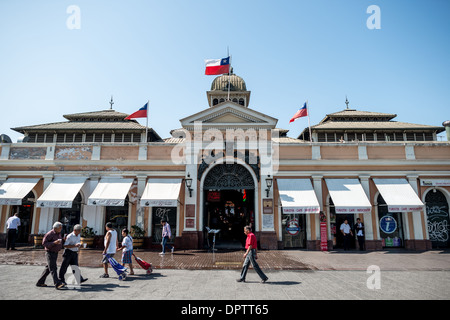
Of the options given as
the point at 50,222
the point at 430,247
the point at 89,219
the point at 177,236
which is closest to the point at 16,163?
the point at 50,222

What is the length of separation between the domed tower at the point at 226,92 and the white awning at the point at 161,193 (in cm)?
1422

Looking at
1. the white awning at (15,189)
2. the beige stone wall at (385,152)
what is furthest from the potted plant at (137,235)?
the beige stone wall at (385,152)

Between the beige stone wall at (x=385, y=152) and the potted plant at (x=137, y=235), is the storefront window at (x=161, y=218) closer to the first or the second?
the potted plant at (x=137, y=235)

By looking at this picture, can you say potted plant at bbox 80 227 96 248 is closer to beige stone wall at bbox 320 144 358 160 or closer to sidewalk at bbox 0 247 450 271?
sidewalk at bbox 0 247 450 271

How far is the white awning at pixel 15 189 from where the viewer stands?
14.6 m

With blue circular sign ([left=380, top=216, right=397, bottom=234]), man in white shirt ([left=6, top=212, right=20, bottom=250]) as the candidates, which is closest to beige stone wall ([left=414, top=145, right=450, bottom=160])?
blue circular sign ([left=380, top=216, right=397, bottom=234])

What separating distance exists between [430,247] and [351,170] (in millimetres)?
5533

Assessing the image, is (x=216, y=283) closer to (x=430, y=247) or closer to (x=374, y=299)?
(x=374, y=299)

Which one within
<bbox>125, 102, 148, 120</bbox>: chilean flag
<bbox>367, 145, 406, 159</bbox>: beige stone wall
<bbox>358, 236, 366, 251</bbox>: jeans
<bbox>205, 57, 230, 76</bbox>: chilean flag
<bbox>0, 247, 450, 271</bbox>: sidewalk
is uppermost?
<bbox>205, 57, 230, 76</bbox>: chilean flag

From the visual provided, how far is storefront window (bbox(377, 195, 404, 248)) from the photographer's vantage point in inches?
593

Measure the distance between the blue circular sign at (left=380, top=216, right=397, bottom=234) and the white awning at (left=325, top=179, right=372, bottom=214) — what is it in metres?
2.01
